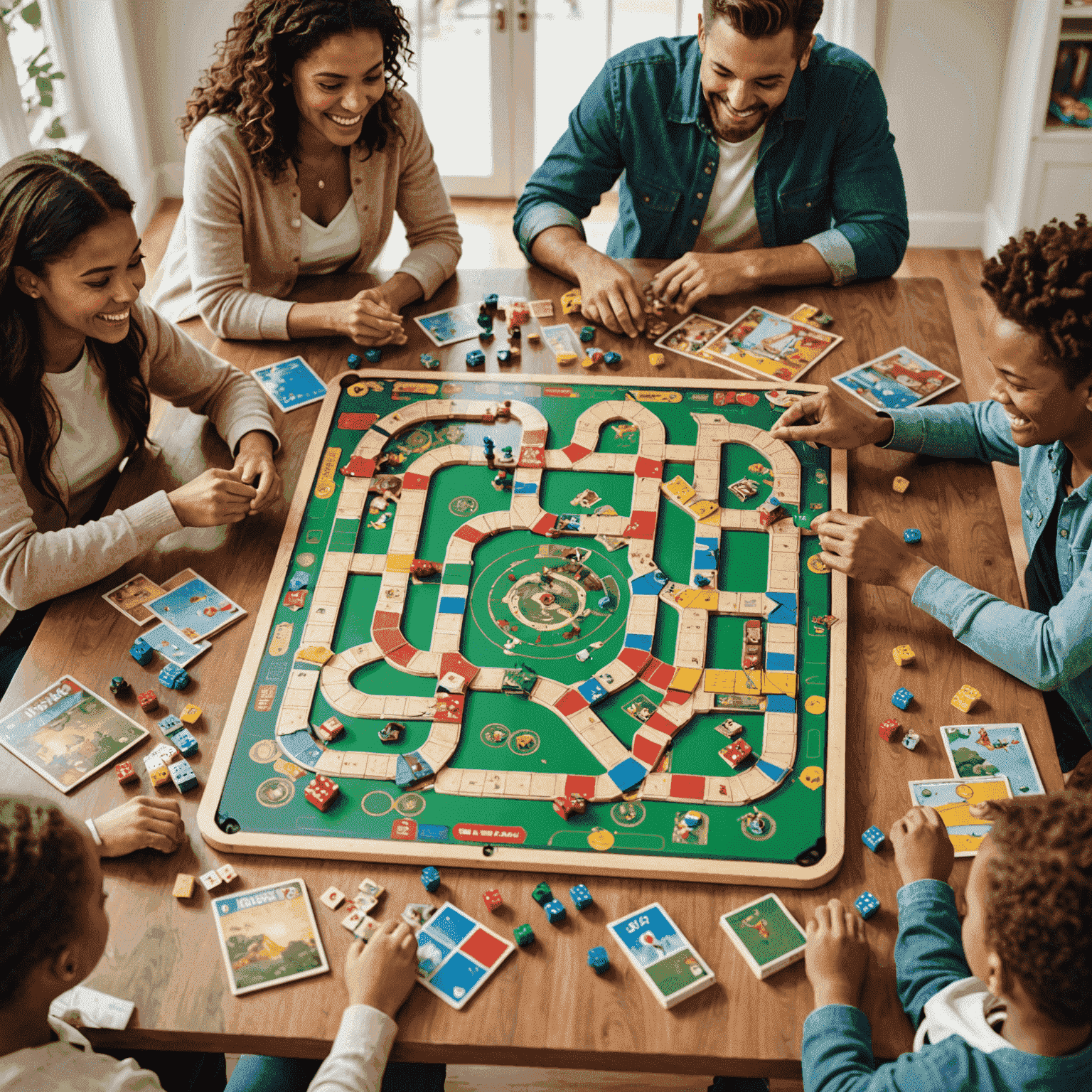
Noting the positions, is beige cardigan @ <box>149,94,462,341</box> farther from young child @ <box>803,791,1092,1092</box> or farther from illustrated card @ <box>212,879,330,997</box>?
young child @ <box>803,791,1092,1092</box>

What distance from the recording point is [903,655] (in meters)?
1.84

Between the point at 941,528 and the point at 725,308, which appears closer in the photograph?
the point at 941,528

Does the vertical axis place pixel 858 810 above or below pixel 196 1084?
above

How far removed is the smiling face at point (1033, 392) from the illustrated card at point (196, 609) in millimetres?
1314

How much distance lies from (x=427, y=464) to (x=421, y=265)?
2.10 feet

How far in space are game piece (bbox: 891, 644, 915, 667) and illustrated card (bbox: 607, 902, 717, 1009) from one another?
1.95ft

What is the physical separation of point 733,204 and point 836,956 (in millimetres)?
1924

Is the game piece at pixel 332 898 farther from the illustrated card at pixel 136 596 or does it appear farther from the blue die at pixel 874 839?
the blue die at pixel 874 839

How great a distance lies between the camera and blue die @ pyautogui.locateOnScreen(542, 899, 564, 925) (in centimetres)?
152

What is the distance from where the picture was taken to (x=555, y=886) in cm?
157

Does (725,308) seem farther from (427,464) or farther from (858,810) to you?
(858,810)

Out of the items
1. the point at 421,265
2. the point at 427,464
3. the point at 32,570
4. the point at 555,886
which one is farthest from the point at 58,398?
the point at 555,886

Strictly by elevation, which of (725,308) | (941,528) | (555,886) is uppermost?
(725,308)

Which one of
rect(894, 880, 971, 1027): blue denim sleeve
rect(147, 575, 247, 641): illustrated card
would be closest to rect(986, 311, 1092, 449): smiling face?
rect(894, 880, 971, 1027): blue denim sleeve
